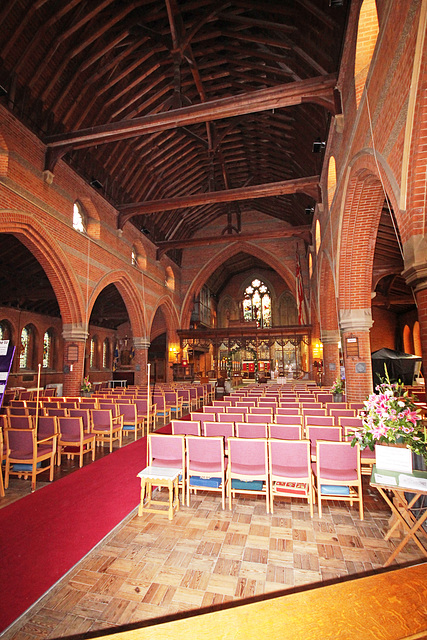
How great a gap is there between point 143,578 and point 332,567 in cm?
144

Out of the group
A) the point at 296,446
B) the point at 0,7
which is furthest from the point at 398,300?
the point at 0,7

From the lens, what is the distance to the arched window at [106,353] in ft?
71.2

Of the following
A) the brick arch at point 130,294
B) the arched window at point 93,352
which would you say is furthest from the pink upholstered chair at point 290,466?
the arched window at point 93,352

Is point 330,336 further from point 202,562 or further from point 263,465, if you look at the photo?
point 202,562

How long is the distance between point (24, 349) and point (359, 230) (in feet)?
51.5

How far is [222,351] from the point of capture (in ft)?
92.1

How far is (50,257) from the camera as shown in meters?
9.91

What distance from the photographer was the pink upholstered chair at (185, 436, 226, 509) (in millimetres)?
3635

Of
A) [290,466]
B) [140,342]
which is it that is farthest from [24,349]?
[290,466]

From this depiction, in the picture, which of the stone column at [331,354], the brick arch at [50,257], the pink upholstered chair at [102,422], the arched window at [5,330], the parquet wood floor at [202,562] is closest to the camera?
the parquet wood floor at [202,562]

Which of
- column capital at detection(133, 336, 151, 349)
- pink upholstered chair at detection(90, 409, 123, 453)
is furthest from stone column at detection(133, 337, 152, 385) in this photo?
pink upholstered chair at detection(90, 409, 123, 453)

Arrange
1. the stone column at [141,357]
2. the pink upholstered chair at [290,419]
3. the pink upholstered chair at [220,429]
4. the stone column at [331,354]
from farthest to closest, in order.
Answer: the stone column at [141,357] < the stone column at [331,354] < the pink upholstered chair at [290,419] < the pink upholstered chair at [220,429]

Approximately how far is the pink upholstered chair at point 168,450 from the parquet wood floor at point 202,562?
1.61 ft

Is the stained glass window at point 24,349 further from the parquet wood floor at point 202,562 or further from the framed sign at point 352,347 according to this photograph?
the parquet wood floor at point 202,562
